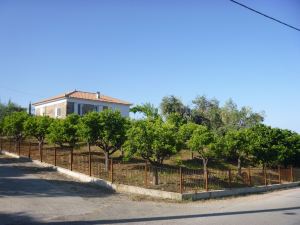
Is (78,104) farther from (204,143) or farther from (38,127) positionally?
(204,143)

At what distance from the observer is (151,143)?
17.6 metres

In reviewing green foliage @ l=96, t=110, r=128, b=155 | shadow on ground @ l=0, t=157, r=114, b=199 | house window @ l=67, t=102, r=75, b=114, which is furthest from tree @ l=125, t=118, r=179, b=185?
house window @ l=67, t=102, r=75, b=114

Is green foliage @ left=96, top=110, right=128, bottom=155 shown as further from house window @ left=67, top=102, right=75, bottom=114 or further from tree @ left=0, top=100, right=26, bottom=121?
tree @ left=0, top=100, right=26, bottom=121

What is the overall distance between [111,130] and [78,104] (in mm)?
27960

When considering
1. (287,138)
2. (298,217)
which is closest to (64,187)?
(298,217)

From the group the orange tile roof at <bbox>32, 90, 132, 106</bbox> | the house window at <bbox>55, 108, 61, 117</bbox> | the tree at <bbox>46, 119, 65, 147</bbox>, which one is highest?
the orange tile roof at <bbox>32, 90, 132, 106</bbox>

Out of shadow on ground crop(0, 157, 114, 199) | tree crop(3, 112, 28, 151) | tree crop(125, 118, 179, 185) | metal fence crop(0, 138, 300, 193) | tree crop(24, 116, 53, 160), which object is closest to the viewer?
shadow on ground crop(0, 157, 114, 199)

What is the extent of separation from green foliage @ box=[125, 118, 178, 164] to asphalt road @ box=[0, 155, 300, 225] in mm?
2621

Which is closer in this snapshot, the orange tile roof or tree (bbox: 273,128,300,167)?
tree (bbox: 273,128,300,167)

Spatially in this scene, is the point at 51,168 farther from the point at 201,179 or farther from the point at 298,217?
the point at 298,217

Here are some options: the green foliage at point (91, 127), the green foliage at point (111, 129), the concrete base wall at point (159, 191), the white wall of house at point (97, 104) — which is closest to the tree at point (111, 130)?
the green foliage at point (111, 129)

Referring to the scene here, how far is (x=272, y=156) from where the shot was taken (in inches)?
1016

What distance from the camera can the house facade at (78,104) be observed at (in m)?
47.1

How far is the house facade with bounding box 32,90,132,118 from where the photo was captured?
154 ft
